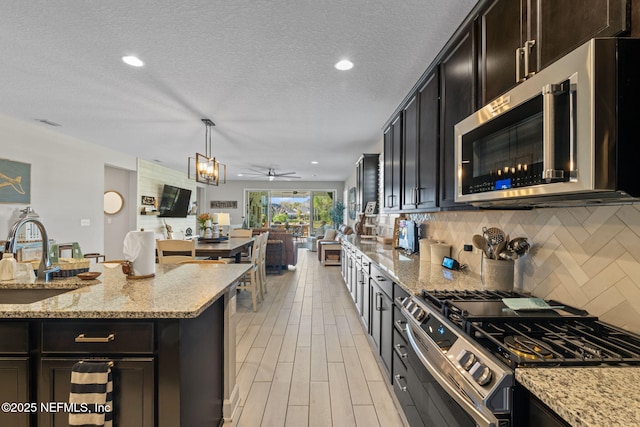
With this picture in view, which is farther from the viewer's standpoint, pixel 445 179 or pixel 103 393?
pixel 445 179

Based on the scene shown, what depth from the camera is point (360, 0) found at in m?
1.81

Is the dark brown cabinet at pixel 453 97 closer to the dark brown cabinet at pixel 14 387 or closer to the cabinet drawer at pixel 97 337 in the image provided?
the cabinet drawer at pixel 97 337

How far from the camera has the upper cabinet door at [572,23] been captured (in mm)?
913

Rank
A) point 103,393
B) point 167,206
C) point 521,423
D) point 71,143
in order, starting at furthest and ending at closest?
point 167,206 → point 71,143 → point 103,393 → point 521,423

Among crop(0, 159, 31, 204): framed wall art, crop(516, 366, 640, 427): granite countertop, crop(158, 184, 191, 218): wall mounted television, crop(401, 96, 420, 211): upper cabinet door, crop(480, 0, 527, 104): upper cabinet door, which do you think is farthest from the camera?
crop(158, 184, 191, 218): wall mounted television

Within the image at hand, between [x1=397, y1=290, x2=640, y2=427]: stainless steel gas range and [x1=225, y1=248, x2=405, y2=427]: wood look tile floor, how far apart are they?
828 millimetres

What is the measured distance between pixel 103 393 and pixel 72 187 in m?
5.47

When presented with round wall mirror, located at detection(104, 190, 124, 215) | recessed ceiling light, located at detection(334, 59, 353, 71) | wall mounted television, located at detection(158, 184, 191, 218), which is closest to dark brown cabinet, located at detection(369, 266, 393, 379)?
recessed ceiling light, located at detection(334, 59, 353, 71)

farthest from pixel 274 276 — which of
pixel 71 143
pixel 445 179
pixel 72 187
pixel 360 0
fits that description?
pixel 360 0

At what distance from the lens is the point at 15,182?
426cm

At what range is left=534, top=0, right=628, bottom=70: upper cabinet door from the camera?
0.91 metres

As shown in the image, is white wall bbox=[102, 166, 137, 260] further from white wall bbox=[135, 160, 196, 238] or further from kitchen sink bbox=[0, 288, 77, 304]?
kitchen sink bbox=[0, 288, 77, 304]

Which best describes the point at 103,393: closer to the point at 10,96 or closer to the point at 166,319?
the point at 166,319

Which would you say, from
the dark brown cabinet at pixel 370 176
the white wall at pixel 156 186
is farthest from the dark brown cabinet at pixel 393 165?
the white wall at pixel 156 186
